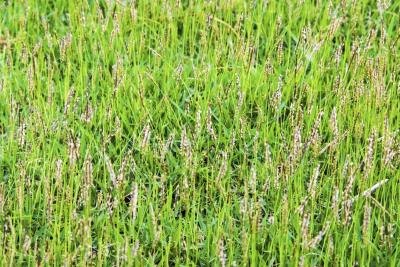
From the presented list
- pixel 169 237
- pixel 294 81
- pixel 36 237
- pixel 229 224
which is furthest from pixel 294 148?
pixel 36 237

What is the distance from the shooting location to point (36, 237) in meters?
2.84

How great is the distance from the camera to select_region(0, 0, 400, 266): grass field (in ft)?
8.94

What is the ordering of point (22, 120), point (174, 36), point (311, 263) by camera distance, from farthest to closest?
point (174, 36), point (22, 120), point (311, 263)

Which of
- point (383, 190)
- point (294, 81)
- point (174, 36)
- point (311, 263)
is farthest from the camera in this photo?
point (174, 36)

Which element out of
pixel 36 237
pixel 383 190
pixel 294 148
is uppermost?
pixel 294 148

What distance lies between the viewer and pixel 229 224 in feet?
8.98

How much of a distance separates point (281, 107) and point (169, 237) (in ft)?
2.96

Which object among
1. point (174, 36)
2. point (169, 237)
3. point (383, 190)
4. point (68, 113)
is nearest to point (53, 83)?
point (68, 113)

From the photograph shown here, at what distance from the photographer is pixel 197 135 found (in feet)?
10.2

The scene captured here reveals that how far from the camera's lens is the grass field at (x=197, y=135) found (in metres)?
2.72

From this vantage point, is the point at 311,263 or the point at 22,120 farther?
the point at 22,120

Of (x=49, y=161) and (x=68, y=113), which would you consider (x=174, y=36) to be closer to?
(x=68, y=113)

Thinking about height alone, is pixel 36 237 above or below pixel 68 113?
below

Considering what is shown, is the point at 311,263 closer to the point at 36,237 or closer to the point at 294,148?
the point at 294,148
